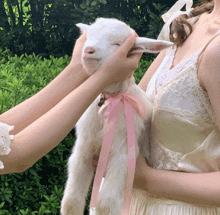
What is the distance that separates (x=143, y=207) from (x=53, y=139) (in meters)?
0.64

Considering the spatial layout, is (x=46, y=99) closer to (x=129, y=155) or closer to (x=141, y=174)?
(x=129, y=155)

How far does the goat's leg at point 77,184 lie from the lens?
189cm

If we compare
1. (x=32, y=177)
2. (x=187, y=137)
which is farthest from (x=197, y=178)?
(x=32, y=177)

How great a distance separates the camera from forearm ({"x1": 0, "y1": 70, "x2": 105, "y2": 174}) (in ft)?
4.93

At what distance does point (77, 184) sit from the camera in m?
1.92

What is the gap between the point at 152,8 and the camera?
521 centimetres

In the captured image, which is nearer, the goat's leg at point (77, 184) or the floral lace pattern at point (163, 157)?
the floral lace pattern at point (163, 157)

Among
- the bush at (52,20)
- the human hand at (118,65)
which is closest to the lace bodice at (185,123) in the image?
the human hand at (118,65)

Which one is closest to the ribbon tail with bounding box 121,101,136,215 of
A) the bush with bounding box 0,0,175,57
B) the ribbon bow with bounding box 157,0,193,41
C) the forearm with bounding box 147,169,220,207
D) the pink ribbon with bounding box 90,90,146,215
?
the pink ribbon with bounding box 90,90,146,215

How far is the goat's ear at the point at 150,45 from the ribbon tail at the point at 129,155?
0.28m

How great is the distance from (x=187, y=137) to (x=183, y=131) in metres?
0.03

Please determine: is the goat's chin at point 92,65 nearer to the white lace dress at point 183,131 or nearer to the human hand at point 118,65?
the human hand at point 118,65

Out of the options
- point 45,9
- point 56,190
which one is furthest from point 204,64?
point 45,9

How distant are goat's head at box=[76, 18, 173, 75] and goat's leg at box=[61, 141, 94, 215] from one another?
50 cm
